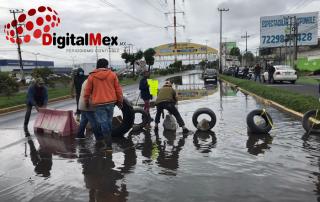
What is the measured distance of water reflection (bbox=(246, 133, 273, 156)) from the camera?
7.50 metres

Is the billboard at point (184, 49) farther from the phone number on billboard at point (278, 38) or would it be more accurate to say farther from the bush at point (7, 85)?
the bush at point (7, 85)

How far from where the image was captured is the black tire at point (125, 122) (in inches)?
370

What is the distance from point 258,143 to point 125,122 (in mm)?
3224

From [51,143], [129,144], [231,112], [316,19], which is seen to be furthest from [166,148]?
[316,19]

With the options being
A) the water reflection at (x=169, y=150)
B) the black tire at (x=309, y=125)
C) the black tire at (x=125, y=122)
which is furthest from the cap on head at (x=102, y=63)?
the black tire at (x=309, y=125)

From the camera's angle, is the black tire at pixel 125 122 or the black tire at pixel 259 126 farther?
the black tire at pixel 125 122

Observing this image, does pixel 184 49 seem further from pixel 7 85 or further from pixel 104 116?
pixel 104 116

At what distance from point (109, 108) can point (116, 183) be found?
7.62 feet

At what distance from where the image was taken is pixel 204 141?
8.63 m

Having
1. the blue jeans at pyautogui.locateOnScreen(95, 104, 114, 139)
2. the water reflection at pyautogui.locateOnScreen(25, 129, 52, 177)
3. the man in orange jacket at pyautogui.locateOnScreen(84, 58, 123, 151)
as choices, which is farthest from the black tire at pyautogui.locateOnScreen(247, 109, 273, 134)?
the water reflection at pyautogui.locateOnScreen(25, 129, 52, 177)

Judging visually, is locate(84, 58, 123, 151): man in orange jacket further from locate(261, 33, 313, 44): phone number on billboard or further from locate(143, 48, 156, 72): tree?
locate(143, 48, 156, 72): tree

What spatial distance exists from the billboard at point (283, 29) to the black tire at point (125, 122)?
186ft

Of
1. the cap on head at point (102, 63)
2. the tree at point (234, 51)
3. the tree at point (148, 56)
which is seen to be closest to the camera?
the cap on head at point (102, 63)

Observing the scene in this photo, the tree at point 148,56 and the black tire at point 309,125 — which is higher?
the tree at point 148,56
